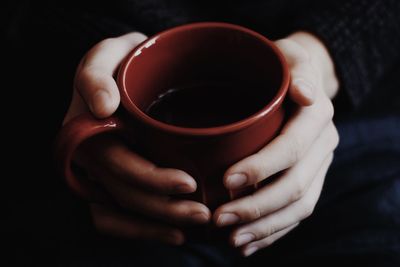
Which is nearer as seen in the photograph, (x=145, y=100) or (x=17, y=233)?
(x=145, y=100)

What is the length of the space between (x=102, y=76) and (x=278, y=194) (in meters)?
0.29

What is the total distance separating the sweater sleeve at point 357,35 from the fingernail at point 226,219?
0.41 meters

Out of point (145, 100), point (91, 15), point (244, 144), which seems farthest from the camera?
point (91, 15)

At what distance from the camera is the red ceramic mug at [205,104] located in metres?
0.53

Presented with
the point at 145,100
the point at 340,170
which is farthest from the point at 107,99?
the point at 340,170

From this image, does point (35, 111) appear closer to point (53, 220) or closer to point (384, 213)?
point (53, 220)

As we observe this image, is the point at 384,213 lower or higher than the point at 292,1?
lower

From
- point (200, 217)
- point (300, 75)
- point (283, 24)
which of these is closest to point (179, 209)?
point (200, 217)

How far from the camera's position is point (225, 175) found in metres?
0.56

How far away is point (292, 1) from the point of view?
98 cm

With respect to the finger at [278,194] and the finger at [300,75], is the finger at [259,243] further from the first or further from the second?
the finger at [300,75]

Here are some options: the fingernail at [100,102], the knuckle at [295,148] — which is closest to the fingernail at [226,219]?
the knuckle at [295,148]

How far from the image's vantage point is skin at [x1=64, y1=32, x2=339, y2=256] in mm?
580

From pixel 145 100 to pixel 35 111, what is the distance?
0.47 metres
